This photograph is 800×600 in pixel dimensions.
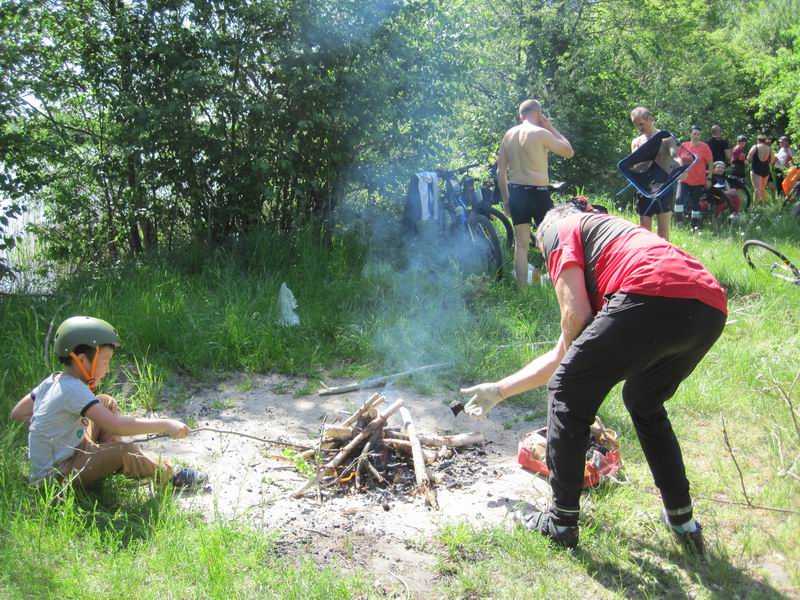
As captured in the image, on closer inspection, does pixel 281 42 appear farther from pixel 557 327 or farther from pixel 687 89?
pixel 687 89

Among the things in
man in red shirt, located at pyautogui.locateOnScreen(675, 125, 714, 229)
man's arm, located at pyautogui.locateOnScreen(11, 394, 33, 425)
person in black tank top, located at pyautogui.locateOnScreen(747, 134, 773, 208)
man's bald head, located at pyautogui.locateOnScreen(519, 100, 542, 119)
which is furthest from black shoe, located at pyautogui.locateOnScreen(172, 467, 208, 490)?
person in black tank top, located at pyautogui.locateOnScreen(747, 134, 773, 208)

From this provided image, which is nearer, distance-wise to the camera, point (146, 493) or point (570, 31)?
point (146, 493)

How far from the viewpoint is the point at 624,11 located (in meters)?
16.0

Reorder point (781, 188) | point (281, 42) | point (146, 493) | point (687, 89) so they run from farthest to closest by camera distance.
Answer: point (687, 89)
point (781, 188)
point (281, 42)
point (146, 493)

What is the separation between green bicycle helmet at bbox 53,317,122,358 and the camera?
3688 millimetres

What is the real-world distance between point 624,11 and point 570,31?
2.20m

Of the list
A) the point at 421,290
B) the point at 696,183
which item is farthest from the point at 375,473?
the point at 696,183

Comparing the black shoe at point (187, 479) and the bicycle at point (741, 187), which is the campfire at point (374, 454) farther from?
the bicycle at point (741, 187)

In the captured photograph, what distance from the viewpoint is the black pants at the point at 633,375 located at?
2.99 meters

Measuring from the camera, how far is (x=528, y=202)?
8.05 m

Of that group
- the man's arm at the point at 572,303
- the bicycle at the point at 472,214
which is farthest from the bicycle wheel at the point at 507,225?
the man's arm at the point at 572,303

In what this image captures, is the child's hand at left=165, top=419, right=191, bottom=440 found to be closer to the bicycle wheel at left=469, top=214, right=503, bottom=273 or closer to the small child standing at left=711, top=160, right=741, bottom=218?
the bicycle wheel at left=469, top=214, right=503, bottom=273

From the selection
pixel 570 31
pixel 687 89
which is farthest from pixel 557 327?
pixel 687 89

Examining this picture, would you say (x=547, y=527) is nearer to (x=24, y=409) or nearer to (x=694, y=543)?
(x=694, y=543)
